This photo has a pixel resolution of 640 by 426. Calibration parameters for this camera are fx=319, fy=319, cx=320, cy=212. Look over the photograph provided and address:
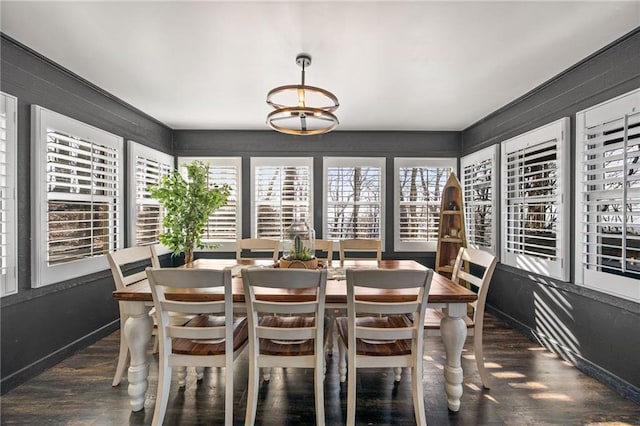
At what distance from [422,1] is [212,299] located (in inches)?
84.1

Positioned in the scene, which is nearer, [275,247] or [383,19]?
[383,19]

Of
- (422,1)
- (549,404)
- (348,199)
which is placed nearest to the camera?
(422,1)

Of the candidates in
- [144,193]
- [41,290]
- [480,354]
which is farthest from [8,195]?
[480,354]

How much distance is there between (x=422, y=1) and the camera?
1.86m

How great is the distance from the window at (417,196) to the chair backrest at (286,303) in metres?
3.15

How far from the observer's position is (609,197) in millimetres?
2400

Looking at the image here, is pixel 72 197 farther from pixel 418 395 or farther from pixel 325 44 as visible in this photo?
pixel 418 395

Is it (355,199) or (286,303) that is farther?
(355,199)

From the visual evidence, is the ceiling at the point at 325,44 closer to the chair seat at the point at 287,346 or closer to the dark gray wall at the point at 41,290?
the dark gray wall at the point at 41,290

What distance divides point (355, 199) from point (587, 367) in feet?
10.1

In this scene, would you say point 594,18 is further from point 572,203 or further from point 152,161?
point 152,161

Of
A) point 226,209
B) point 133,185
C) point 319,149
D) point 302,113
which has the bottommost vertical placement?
point 226,209

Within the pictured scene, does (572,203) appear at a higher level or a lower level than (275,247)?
higher

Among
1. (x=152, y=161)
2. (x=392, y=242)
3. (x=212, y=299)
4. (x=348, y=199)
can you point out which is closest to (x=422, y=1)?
(x=212, y=299)
